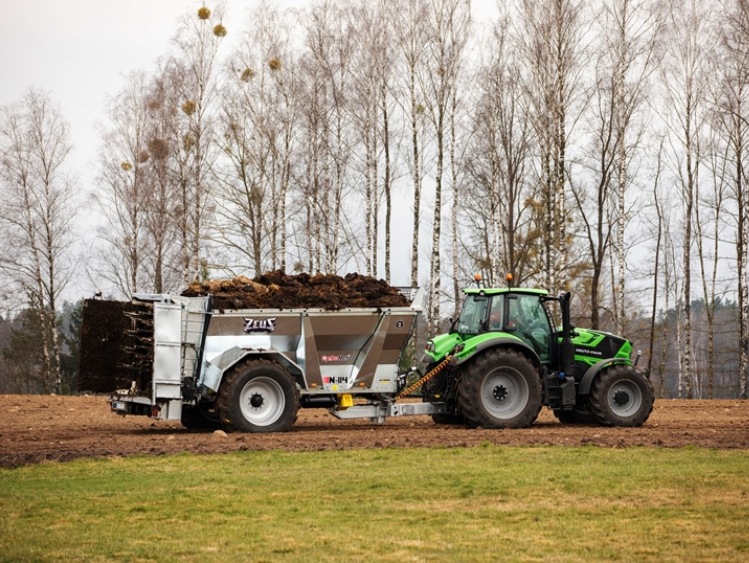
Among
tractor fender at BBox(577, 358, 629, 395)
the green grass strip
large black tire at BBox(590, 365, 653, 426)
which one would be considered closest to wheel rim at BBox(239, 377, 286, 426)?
the green grass strip

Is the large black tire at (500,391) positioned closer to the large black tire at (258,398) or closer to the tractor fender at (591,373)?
the tractor fender at (591,373)

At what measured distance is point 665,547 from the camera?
9.20 metres

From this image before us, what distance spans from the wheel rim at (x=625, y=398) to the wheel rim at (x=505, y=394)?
66.3 inches

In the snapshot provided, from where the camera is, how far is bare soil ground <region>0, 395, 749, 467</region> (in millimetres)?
16125

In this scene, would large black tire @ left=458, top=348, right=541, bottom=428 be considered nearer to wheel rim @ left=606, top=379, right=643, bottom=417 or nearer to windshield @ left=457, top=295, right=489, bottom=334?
windshield @ left=457, top=295, right=489, bottom=334

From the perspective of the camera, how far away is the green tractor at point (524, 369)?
60.6 ft

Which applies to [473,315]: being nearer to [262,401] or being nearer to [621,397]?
[621,397]

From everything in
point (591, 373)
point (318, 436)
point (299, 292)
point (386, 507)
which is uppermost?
point (299, 292)

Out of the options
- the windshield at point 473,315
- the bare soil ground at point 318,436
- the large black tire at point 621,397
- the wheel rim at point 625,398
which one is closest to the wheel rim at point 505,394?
the bare soil ground at point 318,436

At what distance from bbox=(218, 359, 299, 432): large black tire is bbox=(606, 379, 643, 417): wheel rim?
560 cm

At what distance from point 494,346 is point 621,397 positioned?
2.64 metres

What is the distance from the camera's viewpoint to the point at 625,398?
19297mm

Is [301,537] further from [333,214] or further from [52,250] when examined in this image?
[52,250]

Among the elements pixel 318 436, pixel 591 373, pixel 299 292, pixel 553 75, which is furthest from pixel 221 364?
pixel 553 75
